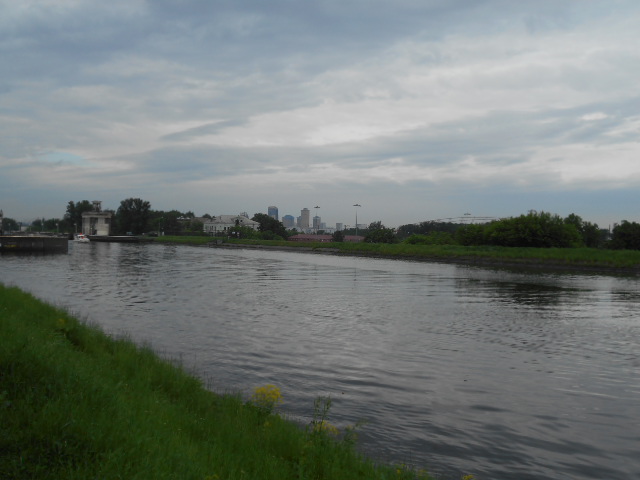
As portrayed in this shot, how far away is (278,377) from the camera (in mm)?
11633

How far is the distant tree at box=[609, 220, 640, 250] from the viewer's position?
2734 inches

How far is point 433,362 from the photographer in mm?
13445

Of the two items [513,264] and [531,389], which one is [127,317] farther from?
[513,264]

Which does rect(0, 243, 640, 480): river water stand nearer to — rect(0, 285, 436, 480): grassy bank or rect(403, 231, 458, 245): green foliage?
rect(0, 285, 436, 480): grassy bank

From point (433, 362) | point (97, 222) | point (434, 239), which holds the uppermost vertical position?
point (97, 222)

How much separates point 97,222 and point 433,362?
184622 millimetres

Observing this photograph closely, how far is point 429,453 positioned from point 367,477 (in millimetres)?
Answer: 2637

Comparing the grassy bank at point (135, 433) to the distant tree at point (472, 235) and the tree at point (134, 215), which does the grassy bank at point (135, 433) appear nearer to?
the distant tree at point (472, 235)

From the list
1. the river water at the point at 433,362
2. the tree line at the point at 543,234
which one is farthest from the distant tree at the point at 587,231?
the river water at the point at 433,362

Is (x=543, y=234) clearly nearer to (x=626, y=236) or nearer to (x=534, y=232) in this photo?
(x=534, y=232)

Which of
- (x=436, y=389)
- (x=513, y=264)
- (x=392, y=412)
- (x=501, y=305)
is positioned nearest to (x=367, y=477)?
(x=392, y=412)

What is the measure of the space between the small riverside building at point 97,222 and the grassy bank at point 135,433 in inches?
7056

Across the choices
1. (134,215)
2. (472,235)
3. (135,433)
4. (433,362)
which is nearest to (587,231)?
(472,235)

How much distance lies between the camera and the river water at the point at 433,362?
8.28 m
